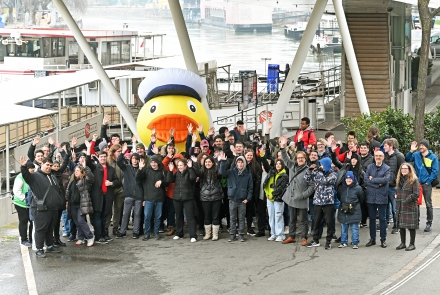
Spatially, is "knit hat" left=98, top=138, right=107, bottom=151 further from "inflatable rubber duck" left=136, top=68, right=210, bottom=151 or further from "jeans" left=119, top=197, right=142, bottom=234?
"jeans" left=119, top=197, right=142, bottom=234

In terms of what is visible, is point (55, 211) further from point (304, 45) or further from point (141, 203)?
point (304, 45)

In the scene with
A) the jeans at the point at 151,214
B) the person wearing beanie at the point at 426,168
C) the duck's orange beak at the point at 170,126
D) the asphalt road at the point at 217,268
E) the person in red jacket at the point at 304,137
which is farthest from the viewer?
the duck's orange beak at the point at 170,126

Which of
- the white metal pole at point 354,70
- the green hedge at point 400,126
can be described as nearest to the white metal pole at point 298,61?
the white metal pole at point 354,70

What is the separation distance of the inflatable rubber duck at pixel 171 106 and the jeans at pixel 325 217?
4.22m

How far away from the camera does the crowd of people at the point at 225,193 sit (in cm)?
1395

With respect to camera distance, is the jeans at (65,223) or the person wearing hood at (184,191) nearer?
the person wearing hood at (184,191)

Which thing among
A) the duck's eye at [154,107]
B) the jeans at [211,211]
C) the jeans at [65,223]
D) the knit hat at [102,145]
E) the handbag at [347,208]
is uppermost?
the duck's eye at [154,107]

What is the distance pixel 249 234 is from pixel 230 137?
6.98 ft

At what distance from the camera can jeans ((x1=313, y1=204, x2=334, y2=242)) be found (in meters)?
14.0

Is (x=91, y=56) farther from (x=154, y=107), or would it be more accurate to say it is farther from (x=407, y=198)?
(x=407, y=198)

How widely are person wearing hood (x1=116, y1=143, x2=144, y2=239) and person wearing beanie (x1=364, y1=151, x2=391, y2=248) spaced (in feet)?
11.5

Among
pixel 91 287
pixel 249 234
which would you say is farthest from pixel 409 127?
pixel 91 287

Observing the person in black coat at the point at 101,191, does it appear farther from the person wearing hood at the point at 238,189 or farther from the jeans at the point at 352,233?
the jeans at the point at 352,233

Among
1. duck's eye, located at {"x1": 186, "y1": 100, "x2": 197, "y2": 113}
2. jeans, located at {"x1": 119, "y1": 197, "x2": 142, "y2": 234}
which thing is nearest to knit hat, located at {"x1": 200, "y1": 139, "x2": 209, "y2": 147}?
jeans, located at {"x1": 119, "y1": 197, "x2": 142, "y2": 234}
